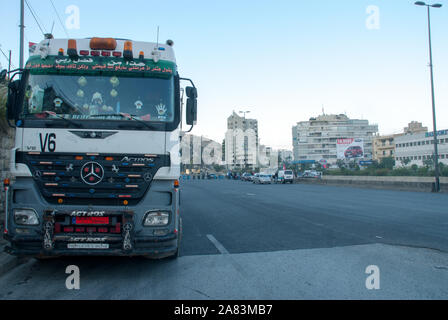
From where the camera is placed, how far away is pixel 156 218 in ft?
15.3

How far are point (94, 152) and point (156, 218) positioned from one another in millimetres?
1264

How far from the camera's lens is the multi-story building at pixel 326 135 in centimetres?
14025

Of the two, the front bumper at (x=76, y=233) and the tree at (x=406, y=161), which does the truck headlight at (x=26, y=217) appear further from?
the tree at (x=406, y=161)

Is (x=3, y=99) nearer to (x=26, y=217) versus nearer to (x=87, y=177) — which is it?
(x=26, y=217)

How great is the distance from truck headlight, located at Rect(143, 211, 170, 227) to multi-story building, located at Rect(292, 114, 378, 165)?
137m

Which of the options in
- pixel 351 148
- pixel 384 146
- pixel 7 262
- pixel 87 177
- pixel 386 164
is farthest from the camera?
pixel 384 146

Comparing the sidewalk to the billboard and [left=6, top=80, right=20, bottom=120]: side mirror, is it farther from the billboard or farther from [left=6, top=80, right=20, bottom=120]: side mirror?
the billboard

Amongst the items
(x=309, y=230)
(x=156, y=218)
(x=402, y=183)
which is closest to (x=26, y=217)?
Answer: (x=156, y=218)

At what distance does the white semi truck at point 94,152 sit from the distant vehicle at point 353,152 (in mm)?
57666

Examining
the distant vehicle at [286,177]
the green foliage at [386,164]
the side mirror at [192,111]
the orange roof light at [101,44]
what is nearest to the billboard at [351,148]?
the green foliage at [386,164]

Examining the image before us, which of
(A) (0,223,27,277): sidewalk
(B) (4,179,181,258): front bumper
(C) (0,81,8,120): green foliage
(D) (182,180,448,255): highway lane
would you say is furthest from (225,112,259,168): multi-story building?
(B) (4,179,181,258): front bumper

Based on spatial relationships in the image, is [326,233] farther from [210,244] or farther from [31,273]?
[31,273]

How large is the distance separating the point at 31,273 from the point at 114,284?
1.48m

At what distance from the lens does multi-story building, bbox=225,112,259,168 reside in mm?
134250
